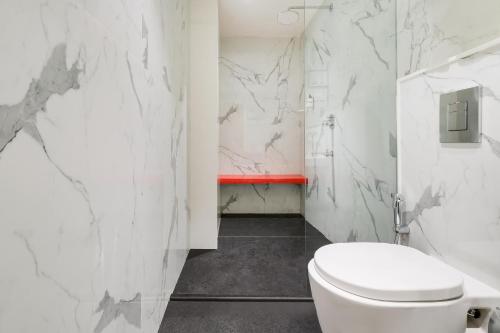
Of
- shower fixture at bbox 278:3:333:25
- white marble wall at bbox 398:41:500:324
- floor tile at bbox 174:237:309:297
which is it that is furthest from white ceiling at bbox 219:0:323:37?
floor tile at bbox 174:237:309:297

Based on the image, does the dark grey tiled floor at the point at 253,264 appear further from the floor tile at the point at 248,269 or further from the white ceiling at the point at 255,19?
the white ceiling at the point at 255,19

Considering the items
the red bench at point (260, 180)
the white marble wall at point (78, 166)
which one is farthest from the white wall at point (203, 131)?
the white marble wall at point (78, 166)

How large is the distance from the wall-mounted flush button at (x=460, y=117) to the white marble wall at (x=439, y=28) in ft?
0.64

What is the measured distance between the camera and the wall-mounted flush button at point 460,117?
3.65 ft

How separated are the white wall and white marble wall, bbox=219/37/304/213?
106cm

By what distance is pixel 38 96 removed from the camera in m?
0.55

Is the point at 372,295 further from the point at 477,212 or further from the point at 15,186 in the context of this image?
the point at 15,186

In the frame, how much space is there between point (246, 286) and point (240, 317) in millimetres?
274

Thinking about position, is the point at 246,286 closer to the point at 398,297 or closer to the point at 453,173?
the point at 398,297

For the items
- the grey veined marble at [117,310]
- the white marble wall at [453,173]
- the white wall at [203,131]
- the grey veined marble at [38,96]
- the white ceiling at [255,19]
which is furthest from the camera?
the white ceiling at [255,19]

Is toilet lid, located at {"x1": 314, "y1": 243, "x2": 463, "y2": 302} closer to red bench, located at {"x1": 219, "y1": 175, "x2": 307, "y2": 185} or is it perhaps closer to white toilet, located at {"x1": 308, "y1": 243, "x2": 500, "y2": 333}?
white toilet, located at {"x1": 308, "y1": 243, "x2": 500, "y2": 333}

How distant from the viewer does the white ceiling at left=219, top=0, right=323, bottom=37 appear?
2.80 metres

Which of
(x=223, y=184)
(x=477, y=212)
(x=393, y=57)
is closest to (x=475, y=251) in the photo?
→ (x=477, y=212)

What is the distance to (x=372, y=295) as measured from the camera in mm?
918
